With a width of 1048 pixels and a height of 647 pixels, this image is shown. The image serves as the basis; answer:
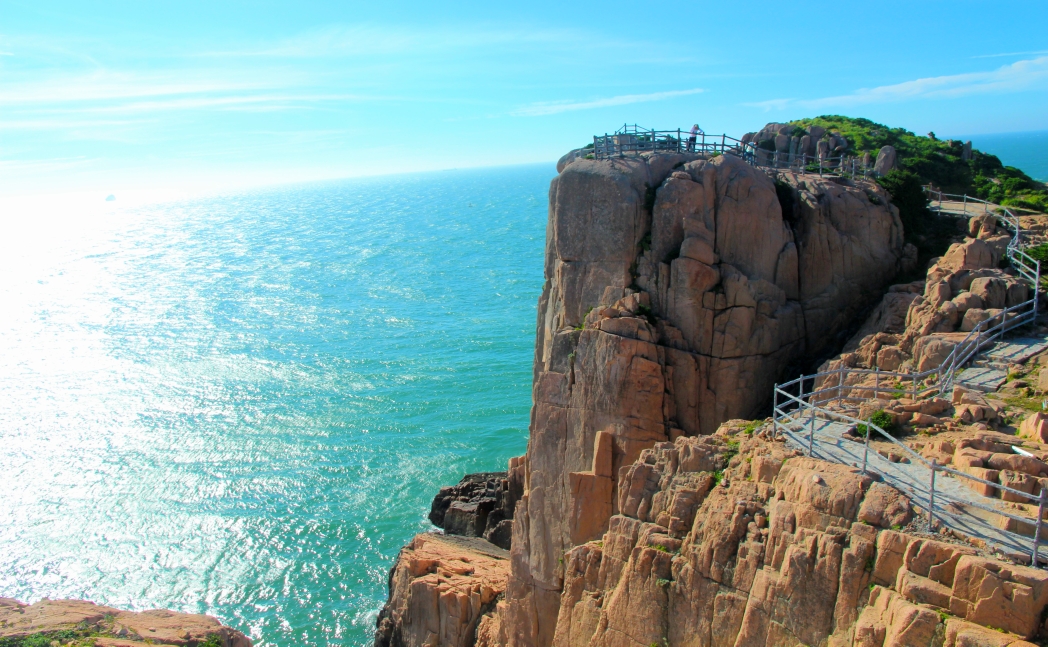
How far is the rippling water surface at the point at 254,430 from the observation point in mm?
41531

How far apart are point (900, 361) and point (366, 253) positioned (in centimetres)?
12053

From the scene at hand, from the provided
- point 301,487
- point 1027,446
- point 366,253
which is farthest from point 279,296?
point 1027,446

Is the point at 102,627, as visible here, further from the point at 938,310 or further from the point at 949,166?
the point at 949,166

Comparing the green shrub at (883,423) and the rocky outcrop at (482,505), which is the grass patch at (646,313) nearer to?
the green shrub at (883,423)

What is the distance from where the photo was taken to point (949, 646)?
42.1 feet

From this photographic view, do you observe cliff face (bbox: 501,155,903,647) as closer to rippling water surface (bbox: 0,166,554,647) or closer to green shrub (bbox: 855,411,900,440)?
green shrub (bbox: 855,411,900,440)

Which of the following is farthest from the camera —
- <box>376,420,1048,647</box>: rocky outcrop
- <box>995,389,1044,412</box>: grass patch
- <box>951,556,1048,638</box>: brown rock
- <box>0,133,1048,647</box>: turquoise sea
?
<box>0,133,1048,647</box>: turquoise sea

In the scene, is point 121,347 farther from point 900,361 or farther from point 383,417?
point 900,361

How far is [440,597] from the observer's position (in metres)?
30.0

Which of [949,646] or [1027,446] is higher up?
[1027,446]

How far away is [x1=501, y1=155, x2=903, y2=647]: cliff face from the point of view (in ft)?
83.9

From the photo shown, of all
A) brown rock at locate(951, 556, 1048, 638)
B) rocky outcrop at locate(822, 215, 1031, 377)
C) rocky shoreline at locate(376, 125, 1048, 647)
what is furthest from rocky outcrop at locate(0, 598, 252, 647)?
rocky outcrop at locate(822, 215, 1031, 377)

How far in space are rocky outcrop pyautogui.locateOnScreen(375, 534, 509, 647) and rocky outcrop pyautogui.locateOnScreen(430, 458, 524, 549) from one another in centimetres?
376

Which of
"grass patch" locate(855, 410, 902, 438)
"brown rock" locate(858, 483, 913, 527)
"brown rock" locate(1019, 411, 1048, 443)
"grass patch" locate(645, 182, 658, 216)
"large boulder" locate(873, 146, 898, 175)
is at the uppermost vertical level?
"large boulder" locate(873, 146, 898, 175)
